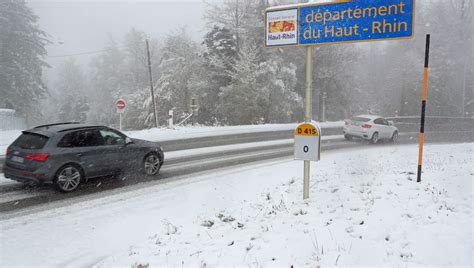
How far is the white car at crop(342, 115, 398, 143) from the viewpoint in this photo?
1766cm

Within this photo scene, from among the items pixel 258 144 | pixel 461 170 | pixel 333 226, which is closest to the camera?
pixel 333 226

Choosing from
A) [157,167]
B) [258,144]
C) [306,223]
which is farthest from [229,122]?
[306,223]

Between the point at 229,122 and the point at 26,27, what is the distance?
2272 centimetres

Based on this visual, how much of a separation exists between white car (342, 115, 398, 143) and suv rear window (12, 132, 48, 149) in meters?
15.0

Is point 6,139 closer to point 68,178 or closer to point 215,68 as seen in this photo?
point 68,178

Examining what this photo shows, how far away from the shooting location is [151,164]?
9.70m

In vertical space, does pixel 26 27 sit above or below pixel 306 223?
above

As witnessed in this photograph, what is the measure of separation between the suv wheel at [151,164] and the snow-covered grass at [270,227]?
169 cm

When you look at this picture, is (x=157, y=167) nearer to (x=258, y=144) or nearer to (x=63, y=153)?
(x=63, y=153)

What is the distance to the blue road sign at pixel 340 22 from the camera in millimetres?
5520

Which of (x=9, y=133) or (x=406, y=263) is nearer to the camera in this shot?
(x=406, y=263)

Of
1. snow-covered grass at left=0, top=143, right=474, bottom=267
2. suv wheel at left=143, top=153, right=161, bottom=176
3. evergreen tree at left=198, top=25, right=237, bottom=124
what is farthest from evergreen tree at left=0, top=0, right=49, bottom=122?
snow-covered grass at left=0, top=143, right=474, bottom=267

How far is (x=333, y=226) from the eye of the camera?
507 centimetres

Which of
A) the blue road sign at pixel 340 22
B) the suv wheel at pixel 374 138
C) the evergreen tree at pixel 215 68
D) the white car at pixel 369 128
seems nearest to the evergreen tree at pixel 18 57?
the evergreen tree at pixel 215 68
